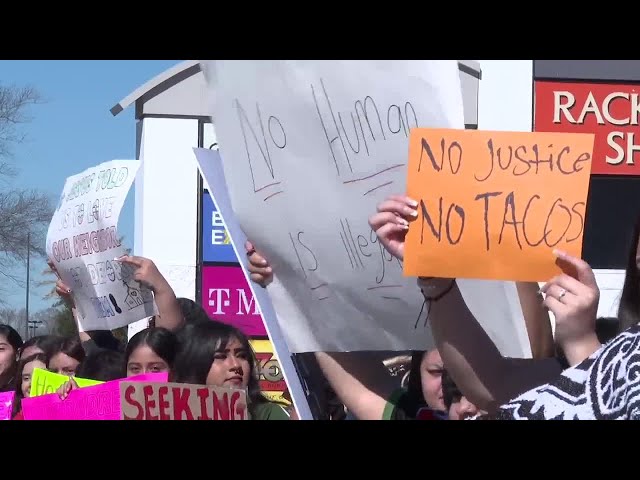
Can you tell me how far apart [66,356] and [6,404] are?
0.24 m

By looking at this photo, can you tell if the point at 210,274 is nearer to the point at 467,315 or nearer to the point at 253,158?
the point at 253,158

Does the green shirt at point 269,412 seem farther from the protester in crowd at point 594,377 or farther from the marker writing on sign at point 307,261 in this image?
the protester in crowd at point 594,377

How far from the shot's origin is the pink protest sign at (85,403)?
2504 mm

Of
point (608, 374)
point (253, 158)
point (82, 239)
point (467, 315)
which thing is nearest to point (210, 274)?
point (82, 239)

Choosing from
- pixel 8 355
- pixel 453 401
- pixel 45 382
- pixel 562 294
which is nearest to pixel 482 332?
A: pixel 562 294

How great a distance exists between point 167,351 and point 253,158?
0.76 m

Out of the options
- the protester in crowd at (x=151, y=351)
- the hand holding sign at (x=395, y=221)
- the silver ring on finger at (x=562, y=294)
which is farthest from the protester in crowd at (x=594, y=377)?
the protester in crowd at (x=151, y=351)

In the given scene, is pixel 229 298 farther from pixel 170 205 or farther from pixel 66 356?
pixel 66 356

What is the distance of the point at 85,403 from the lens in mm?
2609

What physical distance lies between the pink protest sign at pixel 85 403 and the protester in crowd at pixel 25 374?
47 cm

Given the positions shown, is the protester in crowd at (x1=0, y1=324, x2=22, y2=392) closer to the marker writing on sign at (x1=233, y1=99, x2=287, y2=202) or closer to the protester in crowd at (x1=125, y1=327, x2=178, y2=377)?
the protester in crowd at (x1=125, y1=327, x2=178, y2=377)

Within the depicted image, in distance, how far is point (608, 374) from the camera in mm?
1749

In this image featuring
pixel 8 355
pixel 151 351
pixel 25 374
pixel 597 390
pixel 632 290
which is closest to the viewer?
pixel 597 390

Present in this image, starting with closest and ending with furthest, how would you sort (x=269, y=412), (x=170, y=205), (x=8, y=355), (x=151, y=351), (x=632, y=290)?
(x=632, y=290)
(x=269, y=412)
(x=151, y=351)
(x=8, y=355)
(x=170, y=205)
